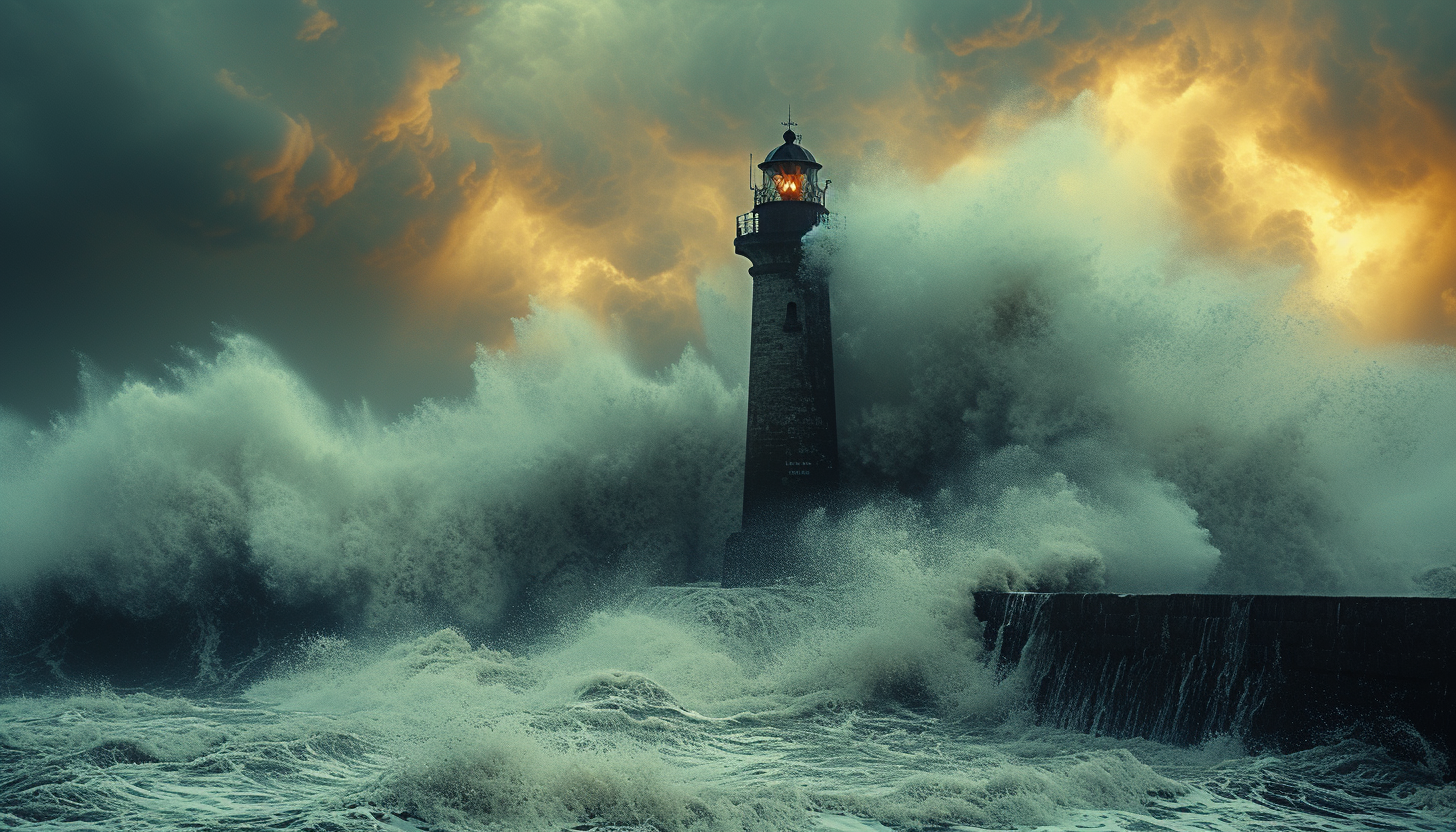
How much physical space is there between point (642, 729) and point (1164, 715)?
371 centimetres

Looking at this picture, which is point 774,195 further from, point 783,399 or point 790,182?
point 783,399

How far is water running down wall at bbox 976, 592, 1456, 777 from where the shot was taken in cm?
650

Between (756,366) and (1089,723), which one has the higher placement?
(756,366)

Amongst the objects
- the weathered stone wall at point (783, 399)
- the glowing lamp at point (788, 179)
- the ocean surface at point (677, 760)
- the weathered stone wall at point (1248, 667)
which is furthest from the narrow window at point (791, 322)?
the weathered stone wall at point (1248, 667)

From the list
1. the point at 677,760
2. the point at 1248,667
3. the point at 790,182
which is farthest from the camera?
the point at 790,182

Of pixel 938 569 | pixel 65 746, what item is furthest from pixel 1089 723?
pixel 65 746

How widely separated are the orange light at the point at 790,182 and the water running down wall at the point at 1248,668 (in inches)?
377

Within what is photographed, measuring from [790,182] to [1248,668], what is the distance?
12.0 m

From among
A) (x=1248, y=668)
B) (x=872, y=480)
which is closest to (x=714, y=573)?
(x=872, y=480)

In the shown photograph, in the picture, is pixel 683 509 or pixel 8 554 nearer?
pixel 8 554

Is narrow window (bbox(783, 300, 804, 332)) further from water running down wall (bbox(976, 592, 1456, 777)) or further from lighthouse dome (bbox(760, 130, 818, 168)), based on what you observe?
water running down wall (bbox(976, 592, 1456, 777))

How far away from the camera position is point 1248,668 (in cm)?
751

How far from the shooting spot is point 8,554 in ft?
58.3

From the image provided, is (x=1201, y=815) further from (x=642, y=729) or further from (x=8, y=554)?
(x=8, y=554)
